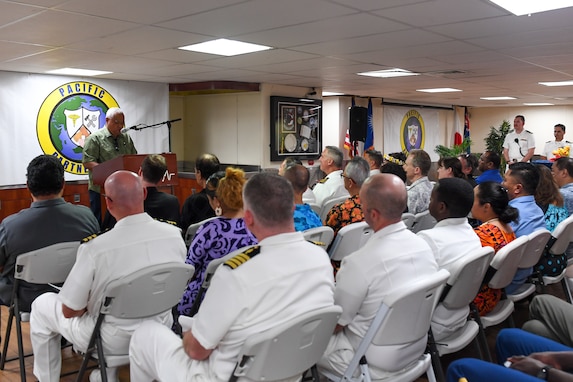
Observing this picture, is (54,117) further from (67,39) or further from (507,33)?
(507,33)

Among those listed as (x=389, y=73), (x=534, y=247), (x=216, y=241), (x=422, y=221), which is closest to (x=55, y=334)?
(x=216, y=241)

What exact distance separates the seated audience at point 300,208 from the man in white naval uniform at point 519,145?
22.7 ft

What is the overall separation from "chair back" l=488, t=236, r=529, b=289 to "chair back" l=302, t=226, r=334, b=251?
100 cm

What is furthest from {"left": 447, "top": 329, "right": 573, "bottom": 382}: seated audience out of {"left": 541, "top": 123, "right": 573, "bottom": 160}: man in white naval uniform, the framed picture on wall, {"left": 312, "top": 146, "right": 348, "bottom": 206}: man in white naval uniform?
{"left": 541, "top": 123, "right": 573, "bottom": 160}: man in white naval uniform

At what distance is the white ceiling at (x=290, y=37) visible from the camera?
354 centimetres

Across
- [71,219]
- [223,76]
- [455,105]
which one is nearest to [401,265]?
[71,219]

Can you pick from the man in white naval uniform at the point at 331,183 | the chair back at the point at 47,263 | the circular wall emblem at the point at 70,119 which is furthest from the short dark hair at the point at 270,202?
the circular wall emblem at the point at 70,119

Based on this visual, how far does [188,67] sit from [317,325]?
18.2 feet

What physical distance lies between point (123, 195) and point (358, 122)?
895 centimetres

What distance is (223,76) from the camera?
779 centimetres

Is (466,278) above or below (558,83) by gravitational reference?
below

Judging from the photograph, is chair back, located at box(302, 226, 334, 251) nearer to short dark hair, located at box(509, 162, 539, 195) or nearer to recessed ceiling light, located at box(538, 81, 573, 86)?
short dark hair, located at box(509, 162, 539, 195)

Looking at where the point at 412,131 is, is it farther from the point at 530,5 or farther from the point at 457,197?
the point at 457,197

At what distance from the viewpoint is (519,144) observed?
9.48 meters
